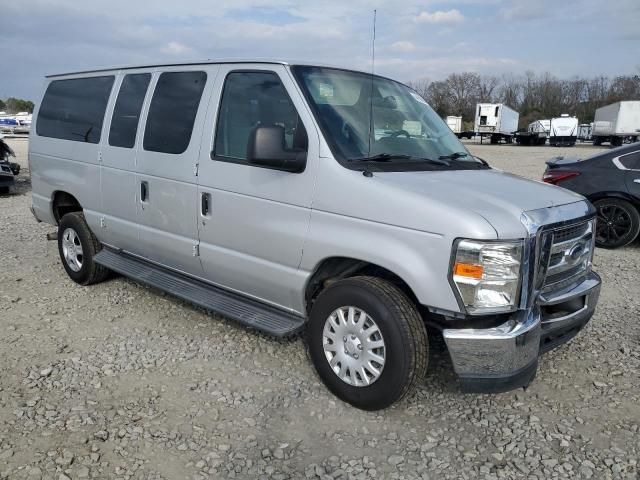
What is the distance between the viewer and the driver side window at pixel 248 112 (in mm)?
3777

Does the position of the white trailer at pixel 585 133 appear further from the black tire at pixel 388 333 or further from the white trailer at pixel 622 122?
the black tire at pixel 388 333

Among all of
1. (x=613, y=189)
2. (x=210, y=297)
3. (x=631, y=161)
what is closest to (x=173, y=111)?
(x=210, y=297)

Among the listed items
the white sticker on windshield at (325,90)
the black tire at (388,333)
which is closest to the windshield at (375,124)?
the white sticker on windshield at (325,90)

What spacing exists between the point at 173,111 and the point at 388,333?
2.59 meters

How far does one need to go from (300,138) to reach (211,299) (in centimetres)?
150

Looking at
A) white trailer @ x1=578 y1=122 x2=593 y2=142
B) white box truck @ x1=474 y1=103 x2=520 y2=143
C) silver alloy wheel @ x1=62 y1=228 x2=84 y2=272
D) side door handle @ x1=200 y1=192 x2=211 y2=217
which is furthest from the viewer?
white trailer @ x1=578 y1=122 x2=593 y2=142

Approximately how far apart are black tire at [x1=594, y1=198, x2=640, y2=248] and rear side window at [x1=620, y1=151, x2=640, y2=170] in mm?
500

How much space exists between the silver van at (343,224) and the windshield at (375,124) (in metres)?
0.02

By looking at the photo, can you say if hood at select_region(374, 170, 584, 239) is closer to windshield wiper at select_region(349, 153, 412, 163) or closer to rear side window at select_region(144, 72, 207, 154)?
windshield wiper at select_region(349, 153, 412, 163)

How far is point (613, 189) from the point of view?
7730 mm

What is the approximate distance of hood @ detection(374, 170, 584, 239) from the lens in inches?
119

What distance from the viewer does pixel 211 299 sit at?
14.1 ft

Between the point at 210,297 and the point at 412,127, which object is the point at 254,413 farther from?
the point at 412,127

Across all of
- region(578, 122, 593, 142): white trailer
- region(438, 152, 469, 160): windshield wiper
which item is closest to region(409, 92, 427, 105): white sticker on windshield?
region(438, 152, 469, 160): windshield wiper
